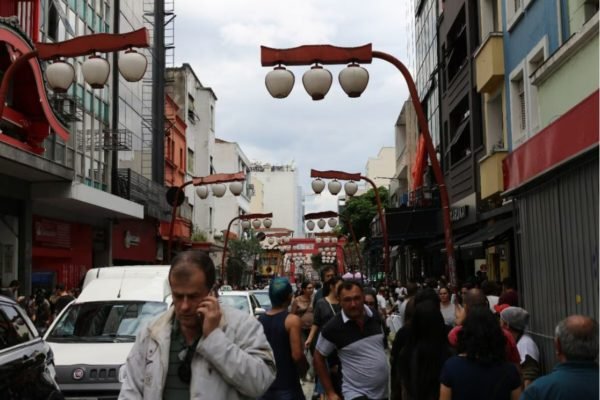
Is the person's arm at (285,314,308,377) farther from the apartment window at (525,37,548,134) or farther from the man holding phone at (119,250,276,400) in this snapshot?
the apartment window at (525,37,548,134)

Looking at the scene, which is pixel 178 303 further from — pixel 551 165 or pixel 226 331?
pixel 551 165

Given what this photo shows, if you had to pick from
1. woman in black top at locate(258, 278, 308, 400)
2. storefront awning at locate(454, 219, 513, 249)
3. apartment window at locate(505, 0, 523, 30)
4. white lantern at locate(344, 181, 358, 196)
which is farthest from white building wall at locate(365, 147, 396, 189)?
woman in black top at locate(258, 278, 308, 400)

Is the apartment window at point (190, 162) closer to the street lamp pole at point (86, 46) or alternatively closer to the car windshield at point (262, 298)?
the car windshield at point (262, 298)

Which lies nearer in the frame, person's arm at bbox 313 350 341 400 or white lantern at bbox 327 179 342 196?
person's arm at bbox 313 350 341 400

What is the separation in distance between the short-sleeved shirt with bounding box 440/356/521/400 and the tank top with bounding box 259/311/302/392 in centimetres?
235

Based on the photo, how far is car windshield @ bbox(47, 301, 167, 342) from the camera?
1035 cm

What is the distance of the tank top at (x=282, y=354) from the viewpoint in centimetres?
701

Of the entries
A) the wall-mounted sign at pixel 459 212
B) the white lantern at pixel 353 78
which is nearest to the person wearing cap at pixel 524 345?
the white lantern at pixel 353 78

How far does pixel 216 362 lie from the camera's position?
137 inches

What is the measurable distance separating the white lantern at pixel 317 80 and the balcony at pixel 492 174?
8.58 m

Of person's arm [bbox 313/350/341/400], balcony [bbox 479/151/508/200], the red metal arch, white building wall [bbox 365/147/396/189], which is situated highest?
white building wall [bbox 365/147/396/189]

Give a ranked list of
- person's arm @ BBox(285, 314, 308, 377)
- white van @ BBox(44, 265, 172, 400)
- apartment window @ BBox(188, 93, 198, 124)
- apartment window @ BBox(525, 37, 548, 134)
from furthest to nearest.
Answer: apartment window @ BBox(188, 93, 198, 124)
apartment window @ BBox(525, 37, 548, 134)
white van @ BBox(44, 265, 172, 400)
person's arm @ BBox(285, 314, 308, 377)

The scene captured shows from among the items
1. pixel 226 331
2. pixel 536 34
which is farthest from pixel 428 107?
pixel 226 331

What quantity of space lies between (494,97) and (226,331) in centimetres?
1961
